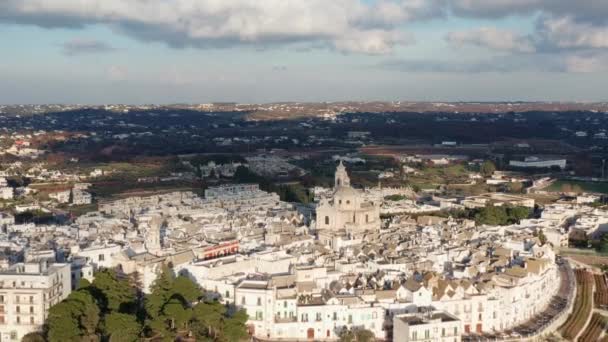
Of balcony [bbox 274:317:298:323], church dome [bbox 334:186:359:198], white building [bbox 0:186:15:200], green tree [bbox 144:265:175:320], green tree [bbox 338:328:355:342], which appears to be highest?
church dome [bbox 334:186:359:198]

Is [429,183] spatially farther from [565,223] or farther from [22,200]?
[22,200]

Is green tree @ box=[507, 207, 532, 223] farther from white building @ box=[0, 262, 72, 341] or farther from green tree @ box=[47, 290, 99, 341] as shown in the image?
white building @ box=[0, 262, 72, 341]

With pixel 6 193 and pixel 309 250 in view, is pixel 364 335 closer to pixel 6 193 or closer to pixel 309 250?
pixel 309 250

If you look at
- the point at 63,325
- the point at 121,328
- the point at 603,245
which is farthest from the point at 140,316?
the point at 603,245

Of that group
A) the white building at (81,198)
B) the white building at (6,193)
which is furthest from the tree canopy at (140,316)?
the white building at (6,193)

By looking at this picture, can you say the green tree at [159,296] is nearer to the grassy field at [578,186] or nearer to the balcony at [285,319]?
the balcony at [285,319]

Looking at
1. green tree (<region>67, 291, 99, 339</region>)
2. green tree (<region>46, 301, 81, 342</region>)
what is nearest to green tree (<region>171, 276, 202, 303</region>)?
green tree (<region>67, 291, 99, 339</region>)
